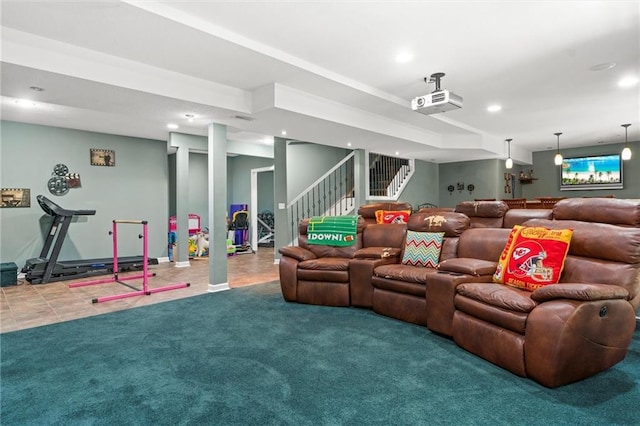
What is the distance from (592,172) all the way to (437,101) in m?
7.77

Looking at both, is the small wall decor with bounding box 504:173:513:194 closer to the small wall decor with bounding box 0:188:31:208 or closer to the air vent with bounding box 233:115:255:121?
the air vent with bounding box 233:115:255:121

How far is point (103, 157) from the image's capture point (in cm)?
701

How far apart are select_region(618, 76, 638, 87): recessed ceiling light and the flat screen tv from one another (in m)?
5.38

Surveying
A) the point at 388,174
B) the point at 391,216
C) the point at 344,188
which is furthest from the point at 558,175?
the point at 391,216

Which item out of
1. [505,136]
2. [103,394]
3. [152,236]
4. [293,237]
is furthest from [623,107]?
[152,236]

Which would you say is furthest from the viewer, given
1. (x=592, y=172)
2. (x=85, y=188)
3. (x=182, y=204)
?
(x=592, y=172)

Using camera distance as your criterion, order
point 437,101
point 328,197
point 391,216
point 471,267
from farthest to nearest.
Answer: point 328,197 < point 391,216 < point 437,101 < point 471,267

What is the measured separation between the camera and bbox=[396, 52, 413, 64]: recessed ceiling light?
12.5 feet

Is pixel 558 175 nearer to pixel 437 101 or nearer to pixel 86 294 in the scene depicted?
pixel 437 101

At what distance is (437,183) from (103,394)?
10.3 meters

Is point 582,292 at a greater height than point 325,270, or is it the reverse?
point 582,292

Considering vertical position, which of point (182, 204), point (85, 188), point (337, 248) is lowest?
point (337, 248)

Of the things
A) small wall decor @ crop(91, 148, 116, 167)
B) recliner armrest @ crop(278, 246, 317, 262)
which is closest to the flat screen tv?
recliner armrest @ crop(278, 246, 317, 262)

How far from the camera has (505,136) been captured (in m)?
8.45
